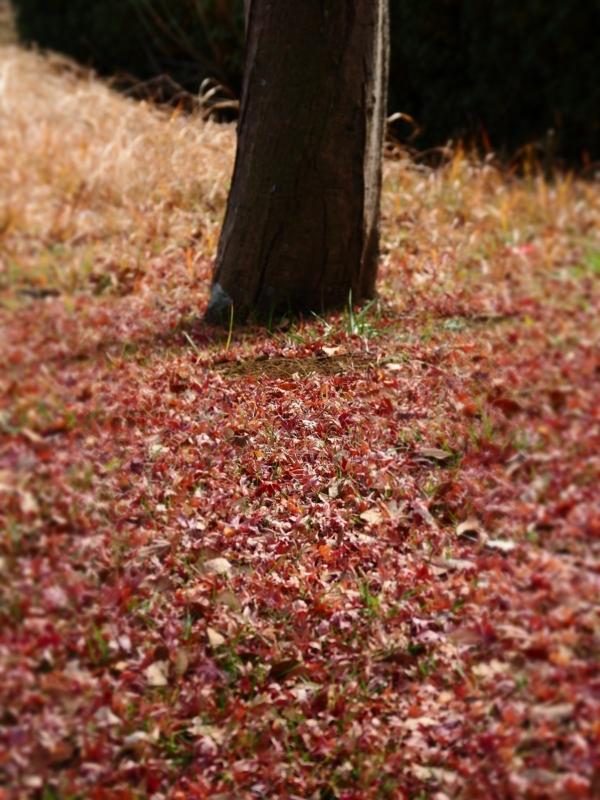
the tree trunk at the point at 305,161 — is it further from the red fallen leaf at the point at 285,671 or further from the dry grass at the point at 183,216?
the red fallen leaf at the point at 285,671

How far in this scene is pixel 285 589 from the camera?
294cm

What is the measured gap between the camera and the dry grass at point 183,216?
17.4 ft

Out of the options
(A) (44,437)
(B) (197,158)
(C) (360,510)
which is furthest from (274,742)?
(B) (197,158)

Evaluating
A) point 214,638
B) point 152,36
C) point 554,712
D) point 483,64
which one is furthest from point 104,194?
point 554,712

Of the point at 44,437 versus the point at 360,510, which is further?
the point at 44,437

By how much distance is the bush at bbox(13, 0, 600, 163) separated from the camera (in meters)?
7.10

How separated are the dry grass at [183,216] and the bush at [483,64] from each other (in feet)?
2.07

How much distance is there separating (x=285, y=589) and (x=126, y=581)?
0.57 metres

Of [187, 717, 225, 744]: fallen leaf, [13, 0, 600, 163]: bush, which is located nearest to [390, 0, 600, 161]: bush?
[13, 0, 600, 163]: bush

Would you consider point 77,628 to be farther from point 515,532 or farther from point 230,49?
point 230,49

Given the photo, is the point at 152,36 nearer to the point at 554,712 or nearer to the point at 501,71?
the point at 501,71

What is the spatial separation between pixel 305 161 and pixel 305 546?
1998mm

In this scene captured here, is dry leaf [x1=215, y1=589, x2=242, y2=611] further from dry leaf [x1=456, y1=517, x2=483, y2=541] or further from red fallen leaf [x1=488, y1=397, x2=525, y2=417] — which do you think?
red fallen leaf [x1=488, y1=397, x2=525, y2=417]

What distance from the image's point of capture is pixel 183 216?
5.82m
